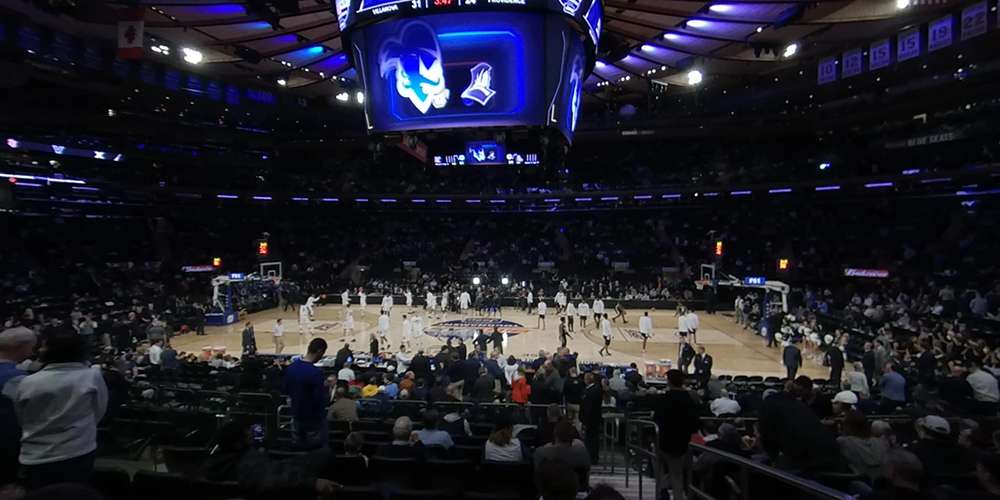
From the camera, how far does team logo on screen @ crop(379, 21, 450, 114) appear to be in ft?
40.9

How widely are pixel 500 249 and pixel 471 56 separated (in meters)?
29.2

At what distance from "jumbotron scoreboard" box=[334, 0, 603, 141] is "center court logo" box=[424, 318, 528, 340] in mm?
11676

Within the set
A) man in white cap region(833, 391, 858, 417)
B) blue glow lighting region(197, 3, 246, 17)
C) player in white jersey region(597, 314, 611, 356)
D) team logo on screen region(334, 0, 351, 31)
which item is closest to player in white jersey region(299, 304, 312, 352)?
blue glow lighting region(197, 3, 246, 17)

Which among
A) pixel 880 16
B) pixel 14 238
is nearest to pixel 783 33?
pixel 880 16

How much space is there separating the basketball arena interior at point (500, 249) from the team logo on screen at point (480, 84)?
0.47ft

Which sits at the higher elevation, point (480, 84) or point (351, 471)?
point (480, 84)

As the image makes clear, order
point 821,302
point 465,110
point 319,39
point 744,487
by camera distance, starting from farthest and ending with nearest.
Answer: point 821,302 → point 319,39 → point 465,110 → point 744,487

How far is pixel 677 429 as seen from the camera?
5.06 metres

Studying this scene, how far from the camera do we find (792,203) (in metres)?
34.5

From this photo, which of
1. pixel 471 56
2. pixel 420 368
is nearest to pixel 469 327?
pixel 420 368

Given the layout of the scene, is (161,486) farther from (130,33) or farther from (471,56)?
(130,33)

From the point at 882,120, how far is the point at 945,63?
956 centimetres

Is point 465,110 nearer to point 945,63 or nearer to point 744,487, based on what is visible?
point 744,487

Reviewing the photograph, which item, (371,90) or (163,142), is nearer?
(371,90)
